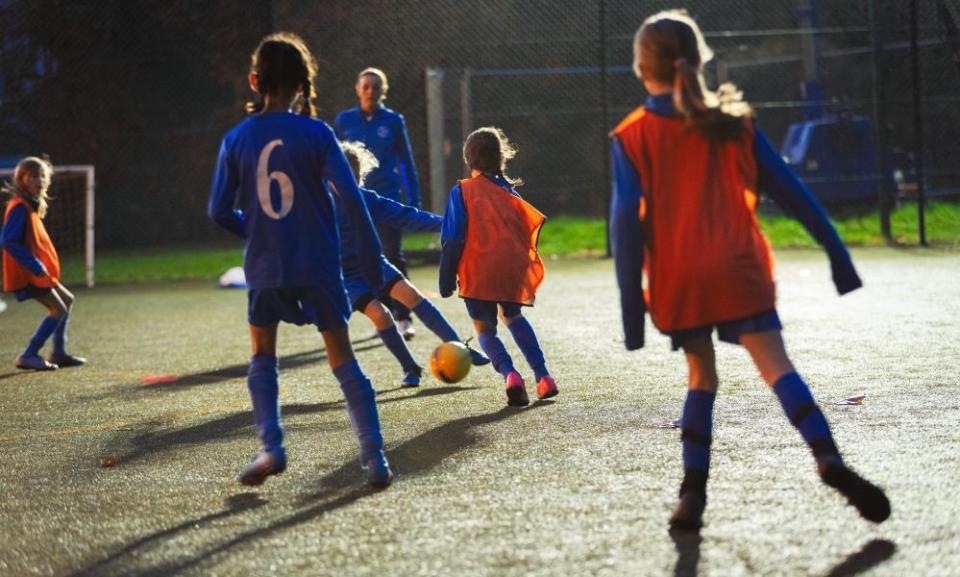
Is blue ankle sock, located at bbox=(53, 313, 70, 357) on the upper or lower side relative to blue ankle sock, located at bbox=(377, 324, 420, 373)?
lower

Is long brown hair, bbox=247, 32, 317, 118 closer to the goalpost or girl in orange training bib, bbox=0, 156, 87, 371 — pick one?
girl in orange training bib, bbox=0, 156, 87, 371

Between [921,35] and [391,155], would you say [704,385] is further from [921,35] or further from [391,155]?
[921,35]

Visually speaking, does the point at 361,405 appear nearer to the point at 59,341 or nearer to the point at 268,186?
the point at 268,186

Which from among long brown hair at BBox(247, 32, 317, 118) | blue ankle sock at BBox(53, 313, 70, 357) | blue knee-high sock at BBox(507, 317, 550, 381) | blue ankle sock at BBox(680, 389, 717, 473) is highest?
long brown hair at BBox(247, 32, 317, 118)

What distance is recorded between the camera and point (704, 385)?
427 cm

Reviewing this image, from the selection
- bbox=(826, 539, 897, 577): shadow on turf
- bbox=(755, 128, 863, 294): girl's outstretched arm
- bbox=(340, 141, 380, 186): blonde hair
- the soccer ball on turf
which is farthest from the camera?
bbox=(340, 141, 380, 186): blonde hair

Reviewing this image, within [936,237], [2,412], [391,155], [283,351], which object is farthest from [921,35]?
[2,412]

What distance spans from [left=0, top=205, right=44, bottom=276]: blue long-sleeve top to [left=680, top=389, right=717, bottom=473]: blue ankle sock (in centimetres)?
620

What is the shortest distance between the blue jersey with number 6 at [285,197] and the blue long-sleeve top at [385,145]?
5302 mm

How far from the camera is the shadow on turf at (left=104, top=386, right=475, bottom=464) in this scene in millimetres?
5898

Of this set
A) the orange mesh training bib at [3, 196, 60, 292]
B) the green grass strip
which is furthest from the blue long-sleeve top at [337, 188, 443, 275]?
the green grass strip

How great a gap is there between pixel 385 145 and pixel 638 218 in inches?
248

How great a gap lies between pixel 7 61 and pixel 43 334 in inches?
520

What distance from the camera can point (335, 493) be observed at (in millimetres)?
4766
